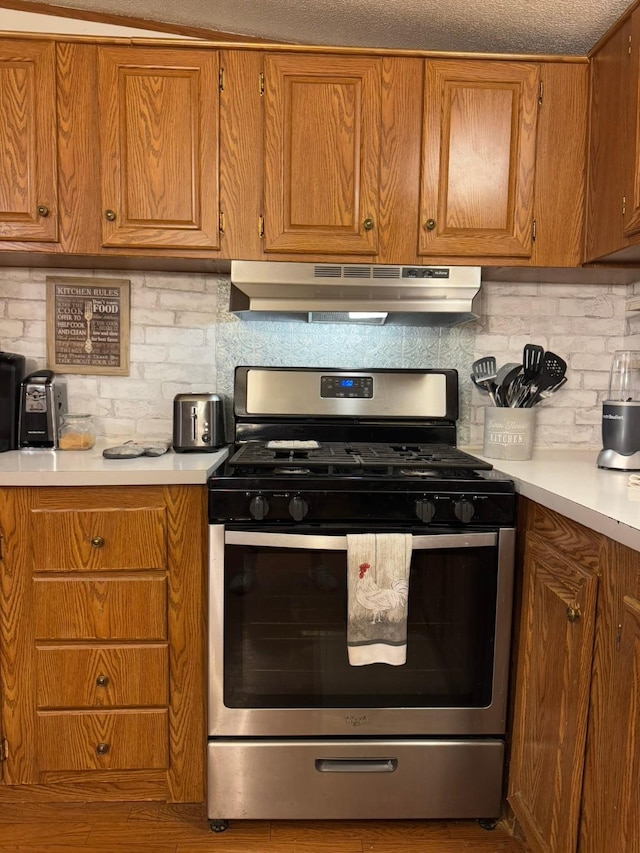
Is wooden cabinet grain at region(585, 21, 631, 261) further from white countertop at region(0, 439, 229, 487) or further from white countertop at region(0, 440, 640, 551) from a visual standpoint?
white countertop at region(0, 439, 229, 487)

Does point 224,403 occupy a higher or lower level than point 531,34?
lower

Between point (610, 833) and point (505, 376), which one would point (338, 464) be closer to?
point (505, 376)

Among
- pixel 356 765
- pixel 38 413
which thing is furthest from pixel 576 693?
pixel 38 413

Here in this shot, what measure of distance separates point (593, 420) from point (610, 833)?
1469 millimetres

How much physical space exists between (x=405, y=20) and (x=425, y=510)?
158cm

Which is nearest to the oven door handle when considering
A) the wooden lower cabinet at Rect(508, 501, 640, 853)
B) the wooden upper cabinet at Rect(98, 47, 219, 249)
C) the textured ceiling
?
the wooden lower cabinet at Rect(508, 501, 640, 853)

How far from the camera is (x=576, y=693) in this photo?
4.15 ft

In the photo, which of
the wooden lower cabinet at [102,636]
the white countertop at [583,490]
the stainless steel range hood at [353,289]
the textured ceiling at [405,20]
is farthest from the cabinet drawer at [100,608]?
the textured ceiling at [405,20]

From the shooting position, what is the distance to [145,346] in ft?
7.11

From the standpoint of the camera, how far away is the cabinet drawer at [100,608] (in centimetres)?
161

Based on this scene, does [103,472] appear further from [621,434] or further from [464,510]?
[621,434]

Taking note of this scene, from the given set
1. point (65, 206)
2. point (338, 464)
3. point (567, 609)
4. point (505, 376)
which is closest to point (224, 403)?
point (338, 464)

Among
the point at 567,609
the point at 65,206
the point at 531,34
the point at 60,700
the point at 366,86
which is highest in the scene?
the point at 531,34

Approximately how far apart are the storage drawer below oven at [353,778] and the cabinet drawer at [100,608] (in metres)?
0.38
